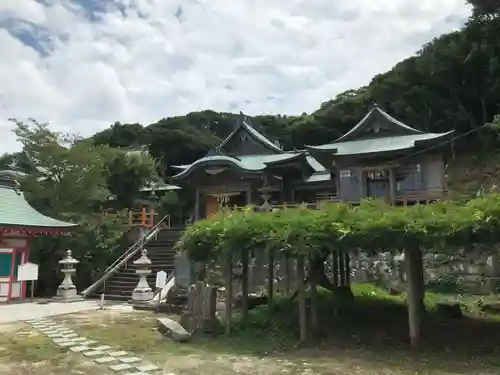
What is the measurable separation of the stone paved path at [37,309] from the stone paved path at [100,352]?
229 cm

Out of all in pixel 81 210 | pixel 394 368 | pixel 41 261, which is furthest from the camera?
pixel 81 210

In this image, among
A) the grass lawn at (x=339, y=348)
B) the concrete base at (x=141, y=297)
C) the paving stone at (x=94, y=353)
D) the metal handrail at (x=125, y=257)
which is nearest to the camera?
the grass lawn at (x=339, y=348)

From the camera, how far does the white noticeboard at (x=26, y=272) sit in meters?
18.0

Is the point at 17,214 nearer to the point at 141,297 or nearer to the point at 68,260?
the point at 68,260

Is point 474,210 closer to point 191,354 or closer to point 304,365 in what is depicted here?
point 304,365

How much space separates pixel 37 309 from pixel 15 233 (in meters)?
4.04

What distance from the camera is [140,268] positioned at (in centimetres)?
1878

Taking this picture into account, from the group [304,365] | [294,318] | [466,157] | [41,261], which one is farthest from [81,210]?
[466,157]

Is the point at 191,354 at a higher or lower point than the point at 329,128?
lower

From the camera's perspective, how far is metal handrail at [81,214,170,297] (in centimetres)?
1983

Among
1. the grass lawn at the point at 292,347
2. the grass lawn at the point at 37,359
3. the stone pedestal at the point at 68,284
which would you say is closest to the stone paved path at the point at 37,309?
the stone pedestal at the point at 68,284

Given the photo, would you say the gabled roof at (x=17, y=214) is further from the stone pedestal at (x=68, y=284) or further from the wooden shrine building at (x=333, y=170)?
the wooden shrine building at (x=333, y=170)

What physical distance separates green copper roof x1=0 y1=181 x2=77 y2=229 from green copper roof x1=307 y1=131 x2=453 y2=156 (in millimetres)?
12024

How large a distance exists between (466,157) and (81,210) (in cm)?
2777
